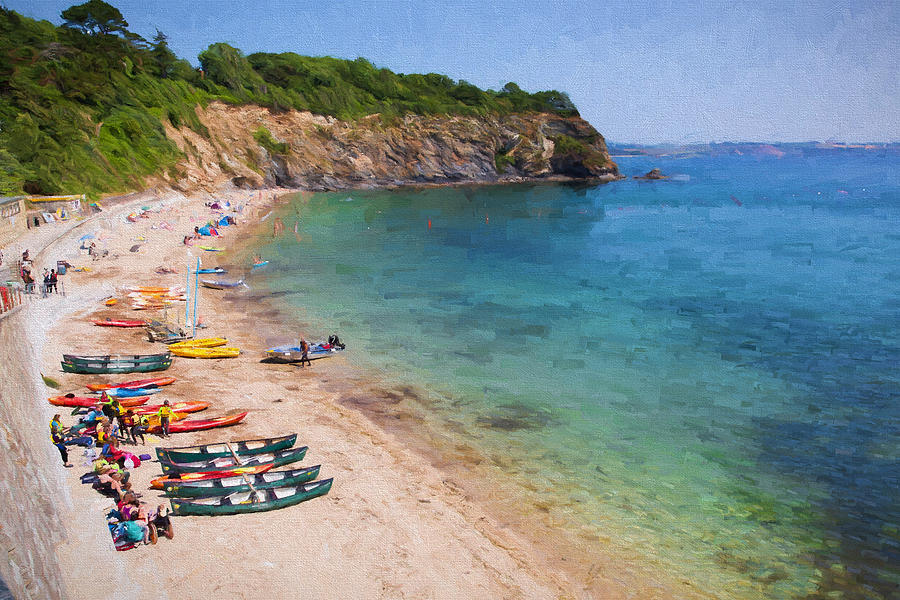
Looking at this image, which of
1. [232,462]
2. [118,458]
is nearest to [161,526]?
[232,462]

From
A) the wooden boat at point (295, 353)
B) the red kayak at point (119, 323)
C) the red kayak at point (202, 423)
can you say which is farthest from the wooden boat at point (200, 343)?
the red kayak at point (202, 423)

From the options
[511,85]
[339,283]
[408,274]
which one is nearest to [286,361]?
[339,283]

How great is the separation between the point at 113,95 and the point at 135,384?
206 ft

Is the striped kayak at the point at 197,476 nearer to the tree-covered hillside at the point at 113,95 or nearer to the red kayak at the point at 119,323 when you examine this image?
the red kayak at the point at 119,323

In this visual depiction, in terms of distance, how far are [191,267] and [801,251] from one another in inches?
2108

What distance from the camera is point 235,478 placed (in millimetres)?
15492

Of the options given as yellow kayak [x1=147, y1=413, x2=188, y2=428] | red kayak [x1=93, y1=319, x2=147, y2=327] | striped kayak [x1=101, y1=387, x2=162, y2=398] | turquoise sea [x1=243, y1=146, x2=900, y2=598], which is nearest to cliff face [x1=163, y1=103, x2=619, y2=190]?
turquoise sea [x1=243, y1=146, x2=900, y2=598]

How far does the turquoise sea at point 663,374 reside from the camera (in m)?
15.7

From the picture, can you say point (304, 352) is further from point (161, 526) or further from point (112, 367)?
point (161, 526)

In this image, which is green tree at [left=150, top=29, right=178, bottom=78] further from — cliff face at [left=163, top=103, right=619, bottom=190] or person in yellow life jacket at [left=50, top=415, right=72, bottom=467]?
person in yellow life jacket at [left=50, top=415, right=72, bottom=467]

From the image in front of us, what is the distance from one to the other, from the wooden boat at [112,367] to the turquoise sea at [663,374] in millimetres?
7999

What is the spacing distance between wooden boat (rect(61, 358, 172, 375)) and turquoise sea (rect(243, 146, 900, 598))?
26.2ft

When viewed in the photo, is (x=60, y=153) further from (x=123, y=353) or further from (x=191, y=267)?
(x=123, y=353)

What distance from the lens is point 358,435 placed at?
19.6 meters
